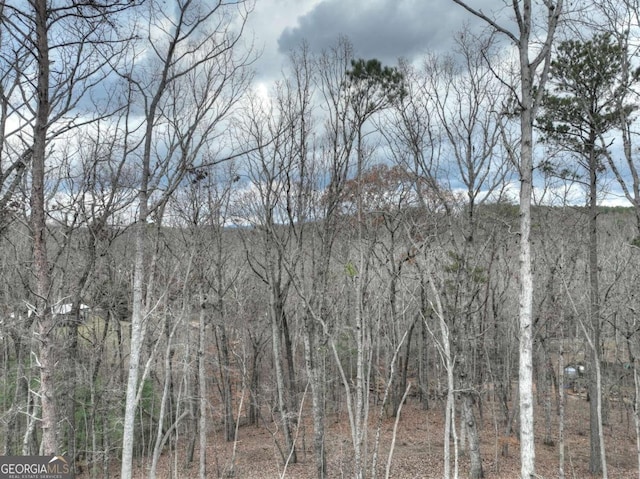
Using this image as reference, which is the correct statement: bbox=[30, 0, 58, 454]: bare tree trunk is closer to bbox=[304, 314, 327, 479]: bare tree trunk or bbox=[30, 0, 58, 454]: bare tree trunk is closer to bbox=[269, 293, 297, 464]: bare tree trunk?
bbox=[304, 314, 327, 479]: bare tree trunk

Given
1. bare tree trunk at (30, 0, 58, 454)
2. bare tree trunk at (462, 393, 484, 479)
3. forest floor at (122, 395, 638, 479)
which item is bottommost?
forest floor at (122, 395, 638, 479)

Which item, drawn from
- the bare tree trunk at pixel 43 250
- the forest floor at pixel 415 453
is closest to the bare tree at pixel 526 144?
the bare tree trunk at pixel 43 250

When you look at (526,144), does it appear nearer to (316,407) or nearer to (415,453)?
(316,407)

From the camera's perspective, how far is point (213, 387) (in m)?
27.4

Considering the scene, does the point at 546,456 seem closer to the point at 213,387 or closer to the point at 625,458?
the point at 625,458

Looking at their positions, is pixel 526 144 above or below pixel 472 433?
above

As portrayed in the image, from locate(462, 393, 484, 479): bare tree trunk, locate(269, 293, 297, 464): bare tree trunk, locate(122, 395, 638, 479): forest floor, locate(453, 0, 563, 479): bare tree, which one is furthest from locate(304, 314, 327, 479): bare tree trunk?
locate(453, 0, 563, 479): bare tree

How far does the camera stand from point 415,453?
51.7ft

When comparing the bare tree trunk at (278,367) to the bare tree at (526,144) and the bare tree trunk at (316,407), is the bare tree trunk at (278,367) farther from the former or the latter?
the bare tree at (526,144)

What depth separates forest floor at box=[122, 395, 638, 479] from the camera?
1400 cm

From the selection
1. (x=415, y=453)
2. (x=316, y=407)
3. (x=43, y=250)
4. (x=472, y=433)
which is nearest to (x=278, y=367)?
(x=316, y=407)

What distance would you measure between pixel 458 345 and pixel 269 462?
935 cm

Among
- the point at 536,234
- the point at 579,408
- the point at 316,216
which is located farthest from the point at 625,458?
the point at 316,216

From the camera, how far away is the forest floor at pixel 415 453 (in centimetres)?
1400
